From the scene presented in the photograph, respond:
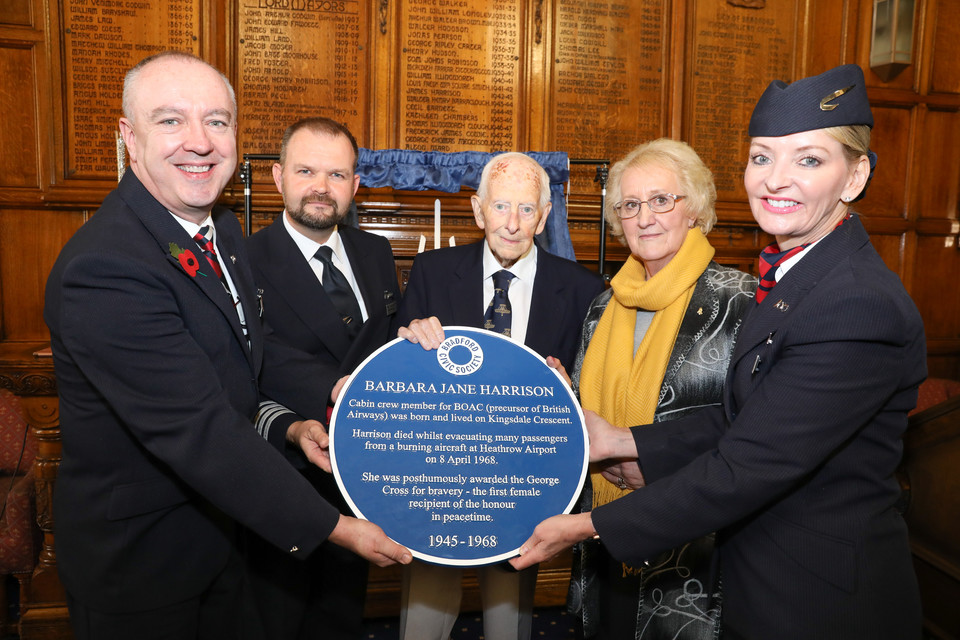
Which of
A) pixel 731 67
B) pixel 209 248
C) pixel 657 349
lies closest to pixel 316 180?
pixel 209 248

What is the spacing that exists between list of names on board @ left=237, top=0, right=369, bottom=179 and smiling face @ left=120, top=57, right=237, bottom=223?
109 inches

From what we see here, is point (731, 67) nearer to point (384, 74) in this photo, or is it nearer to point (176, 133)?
point (384, 74)

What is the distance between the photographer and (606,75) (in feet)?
15.1

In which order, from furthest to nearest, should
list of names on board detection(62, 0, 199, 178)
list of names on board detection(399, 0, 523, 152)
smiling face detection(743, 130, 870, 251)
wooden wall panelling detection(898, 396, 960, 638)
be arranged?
list of names on board detection(399, 0, 523, 152) < list of names on board detection(62, 0, 199, 178) < wooden wall panelling detection(898, 396, 960, 638) < smiling face detection(743, 130, 870, 251)

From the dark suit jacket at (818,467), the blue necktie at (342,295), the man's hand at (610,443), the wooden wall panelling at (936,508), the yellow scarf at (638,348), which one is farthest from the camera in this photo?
the wooden wall panelling at (936,508)

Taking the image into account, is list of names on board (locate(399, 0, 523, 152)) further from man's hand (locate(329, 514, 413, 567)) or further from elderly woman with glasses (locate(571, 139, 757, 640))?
man's hand (locate(329, 514, 413, 567))

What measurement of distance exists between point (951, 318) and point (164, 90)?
5683 millimetres

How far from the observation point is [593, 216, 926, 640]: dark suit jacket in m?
1.24

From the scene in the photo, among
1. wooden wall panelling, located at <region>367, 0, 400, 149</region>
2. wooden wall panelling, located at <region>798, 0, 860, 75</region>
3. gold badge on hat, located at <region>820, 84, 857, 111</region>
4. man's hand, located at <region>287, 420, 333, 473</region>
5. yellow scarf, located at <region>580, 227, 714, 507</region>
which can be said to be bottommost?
man's hand, located at <region>287, 420, 333, 473</region>

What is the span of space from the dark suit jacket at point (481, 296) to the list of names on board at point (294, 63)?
236cm

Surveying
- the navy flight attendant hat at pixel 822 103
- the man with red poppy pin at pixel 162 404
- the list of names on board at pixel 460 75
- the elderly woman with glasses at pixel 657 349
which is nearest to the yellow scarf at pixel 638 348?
the elderly woman with glasses at pixel 657 349

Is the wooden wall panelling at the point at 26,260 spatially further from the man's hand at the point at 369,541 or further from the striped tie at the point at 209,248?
the man's hand at the point at 369,541

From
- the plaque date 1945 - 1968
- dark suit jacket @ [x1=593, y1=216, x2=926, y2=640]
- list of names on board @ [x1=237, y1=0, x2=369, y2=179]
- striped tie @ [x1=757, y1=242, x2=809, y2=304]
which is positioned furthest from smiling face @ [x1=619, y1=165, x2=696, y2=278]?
list of names on board @ [x1=237, y1=0, x2=369, y2=179]

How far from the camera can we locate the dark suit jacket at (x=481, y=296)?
228 centimetres
